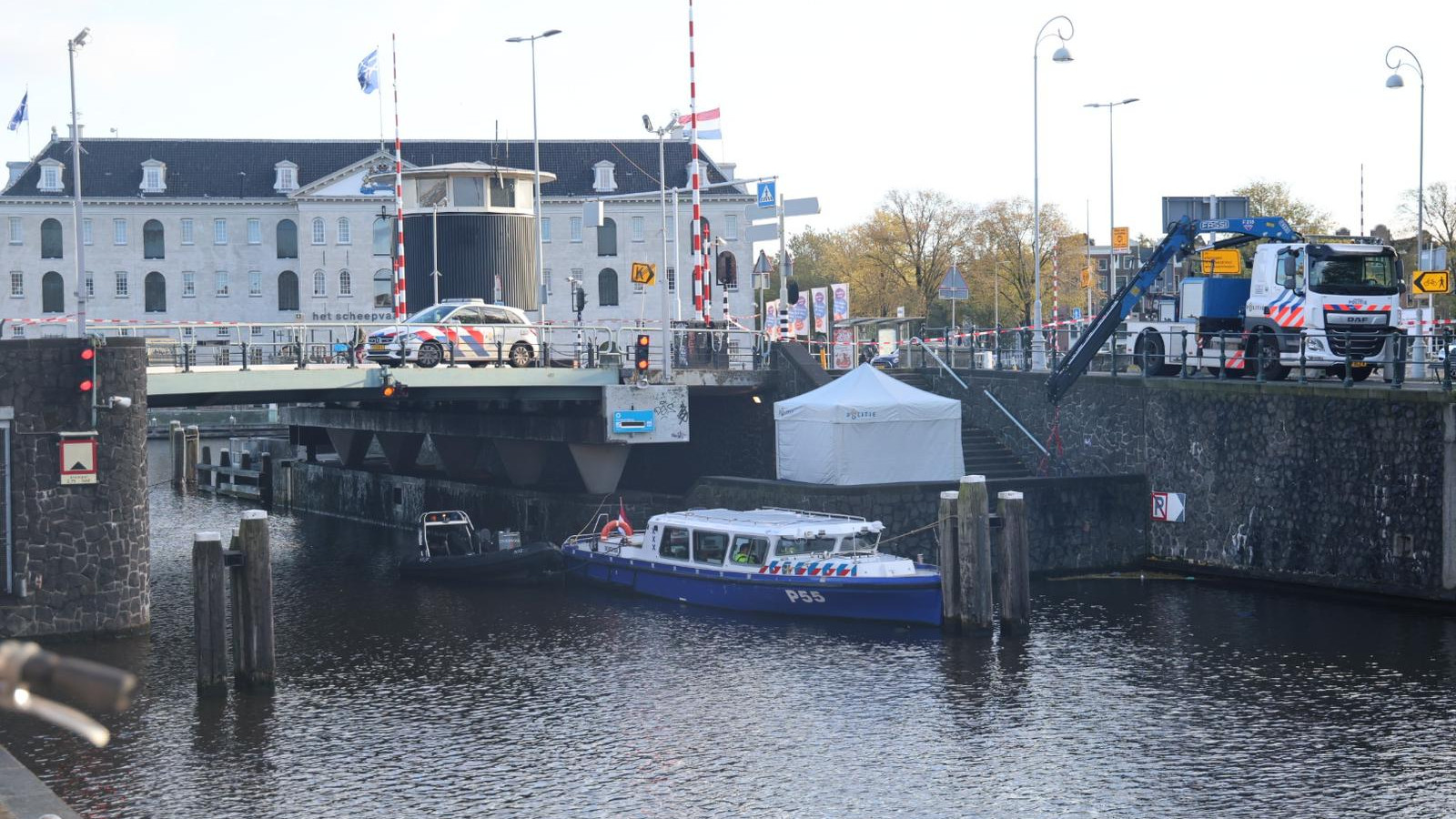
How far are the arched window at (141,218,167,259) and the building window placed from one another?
472 centimetres

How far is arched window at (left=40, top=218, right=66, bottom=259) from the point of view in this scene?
90.1 m

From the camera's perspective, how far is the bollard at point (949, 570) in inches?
1131

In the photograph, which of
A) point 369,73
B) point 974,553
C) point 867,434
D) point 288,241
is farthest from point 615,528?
point 288,241

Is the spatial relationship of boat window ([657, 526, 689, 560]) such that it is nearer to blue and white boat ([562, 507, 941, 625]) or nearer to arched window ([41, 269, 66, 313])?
blue and white boat ([562, 507, 941, 625])

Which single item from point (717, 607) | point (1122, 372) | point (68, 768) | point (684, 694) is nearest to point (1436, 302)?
point (1122, 372)

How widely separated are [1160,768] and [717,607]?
12751 millimetres

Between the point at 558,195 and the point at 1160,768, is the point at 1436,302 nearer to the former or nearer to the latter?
the point at 558,195

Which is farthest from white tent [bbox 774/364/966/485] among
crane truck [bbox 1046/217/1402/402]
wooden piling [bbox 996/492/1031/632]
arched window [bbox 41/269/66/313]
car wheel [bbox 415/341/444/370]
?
arched window [bbox 41/269/66/313]

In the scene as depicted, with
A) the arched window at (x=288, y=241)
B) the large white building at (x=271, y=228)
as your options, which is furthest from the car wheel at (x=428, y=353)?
the arched window at (x=288, y=241)

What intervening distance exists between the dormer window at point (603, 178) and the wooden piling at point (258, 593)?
6681 centimetres

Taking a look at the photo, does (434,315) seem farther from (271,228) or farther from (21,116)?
(271,228)

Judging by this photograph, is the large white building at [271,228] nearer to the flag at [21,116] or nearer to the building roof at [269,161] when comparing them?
the building roof at [269,161]

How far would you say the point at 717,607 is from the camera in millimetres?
32031

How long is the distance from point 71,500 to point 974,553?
15950mm
